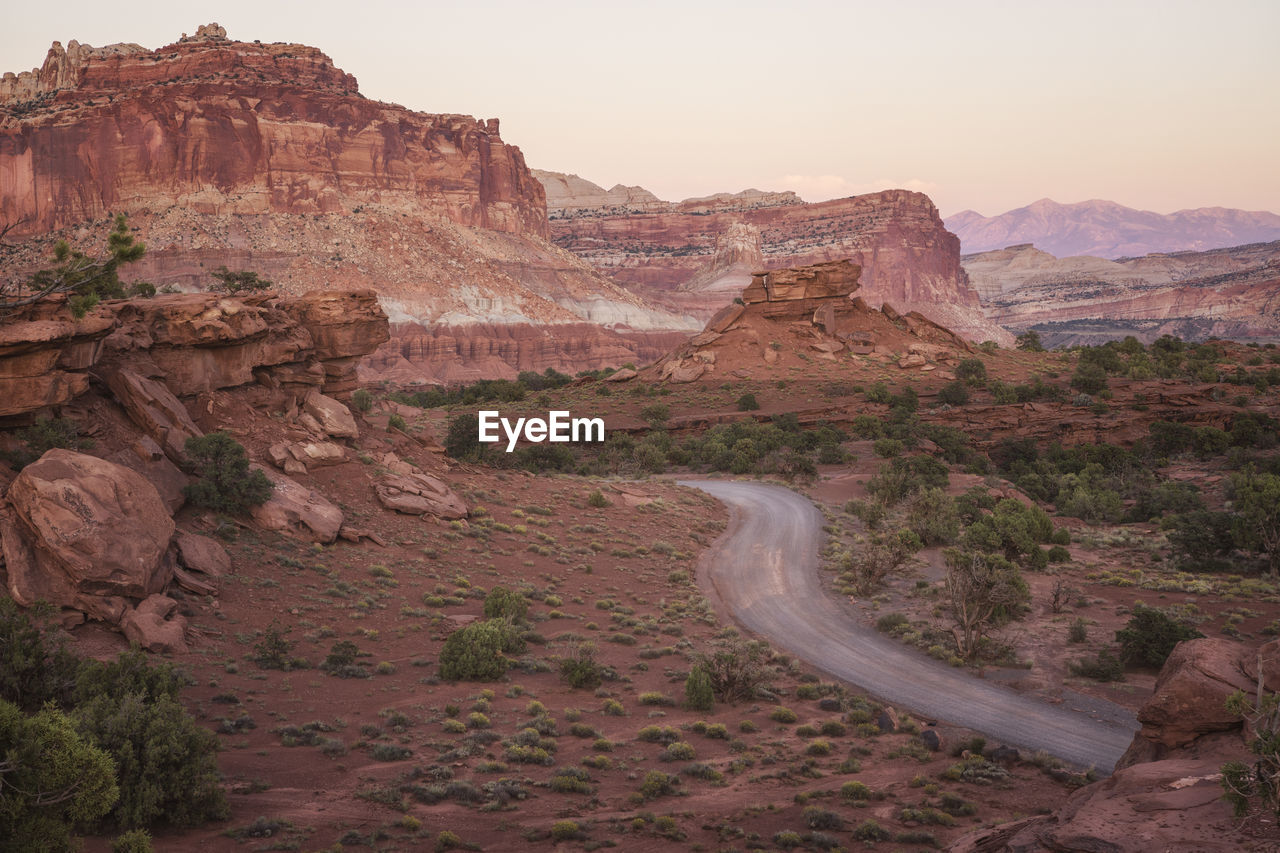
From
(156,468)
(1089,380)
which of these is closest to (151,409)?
(156,468)

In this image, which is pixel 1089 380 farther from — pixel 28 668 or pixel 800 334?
pixel 28 668

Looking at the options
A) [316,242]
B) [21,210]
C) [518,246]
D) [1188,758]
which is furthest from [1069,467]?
[21,210]

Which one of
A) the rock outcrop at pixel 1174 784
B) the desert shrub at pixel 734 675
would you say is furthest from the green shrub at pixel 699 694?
the rock outcrop at pixel 1174 784

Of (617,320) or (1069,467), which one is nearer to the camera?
(1069,467)

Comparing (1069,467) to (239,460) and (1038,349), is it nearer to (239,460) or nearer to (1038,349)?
(239,460)

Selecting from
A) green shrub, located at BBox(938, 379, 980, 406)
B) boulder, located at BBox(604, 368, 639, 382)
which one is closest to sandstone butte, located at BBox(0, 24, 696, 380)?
boulder, located at BBox(604, 368, 639, 382)

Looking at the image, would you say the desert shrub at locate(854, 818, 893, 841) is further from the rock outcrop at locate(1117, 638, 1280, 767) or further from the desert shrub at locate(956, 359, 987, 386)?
the desert shrub at locate(956, 359, 987, 386)
